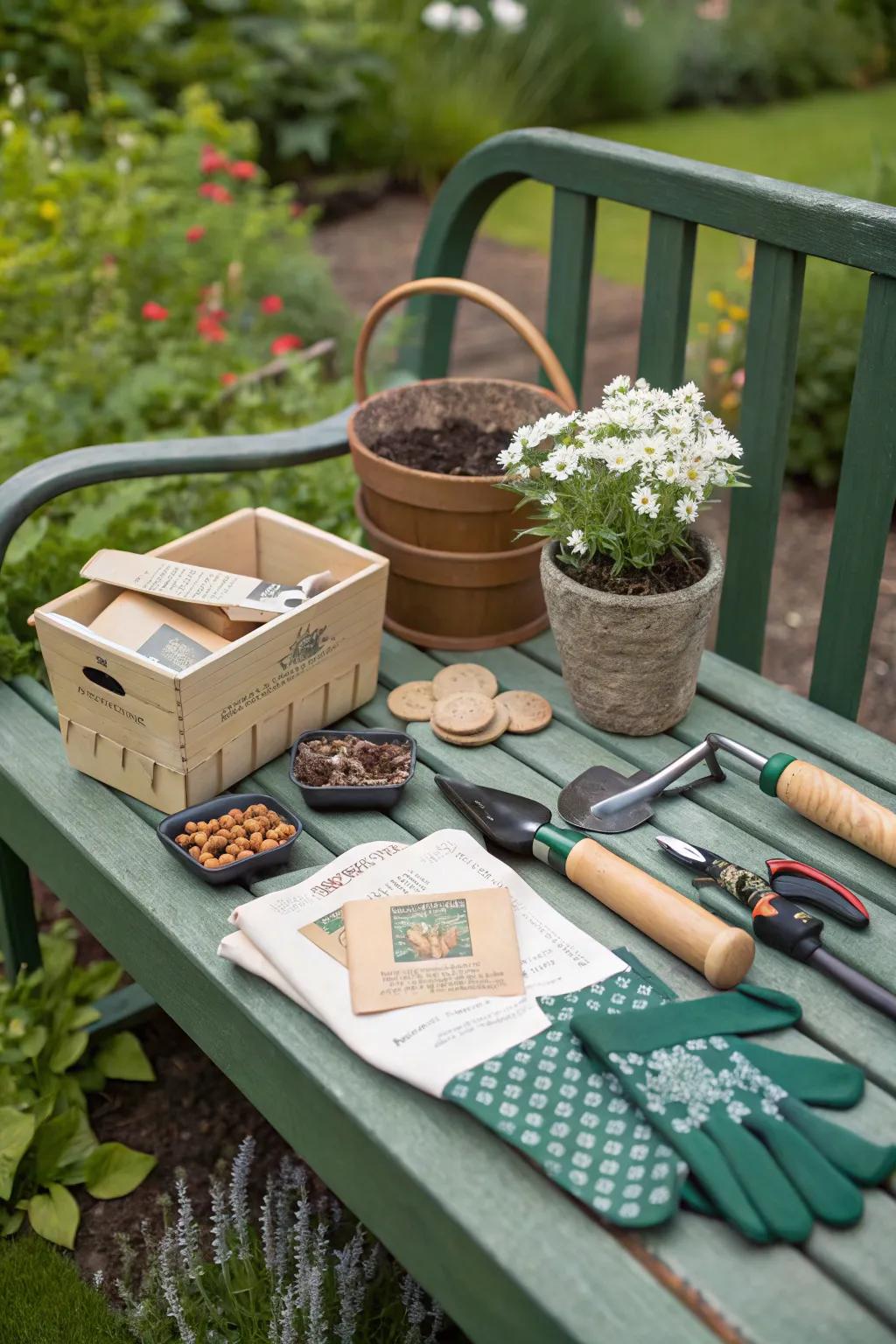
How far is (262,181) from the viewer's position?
219 inches

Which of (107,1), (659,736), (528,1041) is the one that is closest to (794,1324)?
(528,1041)

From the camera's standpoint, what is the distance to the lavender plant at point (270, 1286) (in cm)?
174

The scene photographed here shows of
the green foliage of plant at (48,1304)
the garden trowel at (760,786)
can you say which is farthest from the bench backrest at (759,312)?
the green foliage of plant at (48,1304)

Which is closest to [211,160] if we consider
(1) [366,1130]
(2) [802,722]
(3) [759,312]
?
(3) [759,312]

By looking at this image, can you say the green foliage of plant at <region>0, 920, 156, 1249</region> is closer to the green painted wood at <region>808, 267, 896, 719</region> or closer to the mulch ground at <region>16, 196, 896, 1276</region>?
the mulch ground at <region>16, 196, 896, 1276</region>

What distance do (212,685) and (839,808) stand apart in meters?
0.83

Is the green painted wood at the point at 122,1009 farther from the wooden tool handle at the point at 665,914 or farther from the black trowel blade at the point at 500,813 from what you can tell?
the wooden tool handle at the point at 665,914

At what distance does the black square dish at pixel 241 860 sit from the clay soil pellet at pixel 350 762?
0.22 feet

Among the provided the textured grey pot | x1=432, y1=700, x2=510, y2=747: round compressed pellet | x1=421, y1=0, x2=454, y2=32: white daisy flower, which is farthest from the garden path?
x1=432, y1=700, x2=510, y2=747: round compressed pellet

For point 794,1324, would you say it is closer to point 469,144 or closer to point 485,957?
point 485,957

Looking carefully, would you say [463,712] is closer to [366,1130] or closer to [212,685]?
[212,685]

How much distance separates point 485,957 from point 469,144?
20.8 feet

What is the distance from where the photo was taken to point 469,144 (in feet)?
22.9

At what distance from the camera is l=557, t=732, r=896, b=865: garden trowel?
1.67 m
